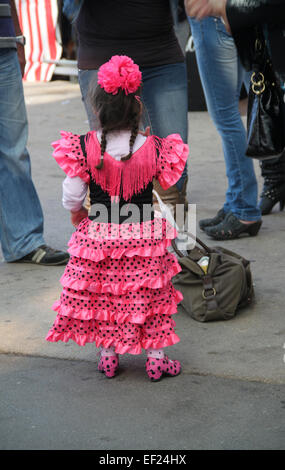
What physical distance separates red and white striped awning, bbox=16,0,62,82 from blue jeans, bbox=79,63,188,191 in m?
8.85

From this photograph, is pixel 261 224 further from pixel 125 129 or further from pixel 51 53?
pixel 51 53

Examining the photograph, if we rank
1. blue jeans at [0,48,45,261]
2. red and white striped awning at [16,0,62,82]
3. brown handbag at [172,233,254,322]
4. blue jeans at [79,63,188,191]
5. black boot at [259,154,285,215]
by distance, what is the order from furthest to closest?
red and white striped awning at [16,0,62,82], black boot at [259,154,285,215], blue jeans at [0,48,45,261], blue jeans at [79,63,188,191], brown handbag at [172,233,254,322]

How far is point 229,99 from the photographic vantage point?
5.12 metres

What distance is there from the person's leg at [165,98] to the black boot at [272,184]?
3.77 feet

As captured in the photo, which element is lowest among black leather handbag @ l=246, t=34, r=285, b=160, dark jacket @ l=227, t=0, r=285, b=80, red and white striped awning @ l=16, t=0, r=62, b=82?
red and white striped awning @ l=16, t=0, r=62, b=82

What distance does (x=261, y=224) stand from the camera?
5.33m

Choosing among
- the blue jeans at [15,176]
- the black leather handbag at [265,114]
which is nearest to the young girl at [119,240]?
the black leather handbag at [265,114]

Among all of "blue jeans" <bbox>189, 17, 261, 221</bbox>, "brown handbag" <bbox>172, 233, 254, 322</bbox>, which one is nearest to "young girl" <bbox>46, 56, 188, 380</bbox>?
"brown handbag" <bbox>172, 233, 254, 322</bbox>

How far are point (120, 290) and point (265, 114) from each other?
0.95 meters

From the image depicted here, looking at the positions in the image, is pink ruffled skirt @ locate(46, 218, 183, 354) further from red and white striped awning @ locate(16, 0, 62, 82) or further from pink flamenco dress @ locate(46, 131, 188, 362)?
red and white striped awning @ locate(16, 0, 62, 82)

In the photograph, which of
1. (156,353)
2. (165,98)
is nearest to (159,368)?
(156,353)

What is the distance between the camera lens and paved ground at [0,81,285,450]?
2.91 m

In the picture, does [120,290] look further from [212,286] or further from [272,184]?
[272,184]


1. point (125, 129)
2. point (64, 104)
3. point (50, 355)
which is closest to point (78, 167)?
point (125, 129)
